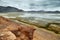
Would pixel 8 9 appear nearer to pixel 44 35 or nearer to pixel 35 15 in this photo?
pixel 35 15

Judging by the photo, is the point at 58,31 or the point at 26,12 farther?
the point at 26,12

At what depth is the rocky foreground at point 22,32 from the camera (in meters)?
1.53

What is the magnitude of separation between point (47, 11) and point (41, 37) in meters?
0.51

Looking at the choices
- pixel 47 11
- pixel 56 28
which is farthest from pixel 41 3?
pixel 56 28

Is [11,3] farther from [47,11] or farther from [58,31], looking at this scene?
[58,31]

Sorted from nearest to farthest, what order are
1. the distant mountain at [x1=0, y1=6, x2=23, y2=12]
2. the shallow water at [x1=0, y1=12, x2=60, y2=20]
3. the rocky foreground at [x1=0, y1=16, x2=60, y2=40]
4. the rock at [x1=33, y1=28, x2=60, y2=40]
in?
the rocky foreground at [x1=0, y1=16, x2=60, y2=40] → the rock at [x1=33, y1=28, x2=60, y2=40] → the shallow water at [x1=0, y1=12, x2=60, y2=20] → the distant mountain at [x1=0, y1=6, x2=23, y2=12]

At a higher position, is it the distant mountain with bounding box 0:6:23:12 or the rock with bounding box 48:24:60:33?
the distant mountain with bounding box 0:6:23:12

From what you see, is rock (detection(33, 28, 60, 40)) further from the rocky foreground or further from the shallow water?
the shallow water

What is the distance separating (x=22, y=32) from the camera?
1.70m

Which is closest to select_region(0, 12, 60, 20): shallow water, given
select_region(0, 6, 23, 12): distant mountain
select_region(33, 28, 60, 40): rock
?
select_region(0, 6, 23, 12): distant mountain

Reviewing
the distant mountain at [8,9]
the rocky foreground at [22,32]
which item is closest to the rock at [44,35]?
the rocky foreground at [22,32]

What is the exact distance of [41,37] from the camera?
182 cm

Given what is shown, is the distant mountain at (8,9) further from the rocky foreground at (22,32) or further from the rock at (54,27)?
the rock at (54,27)

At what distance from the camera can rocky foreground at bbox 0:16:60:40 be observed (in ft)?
5.01
